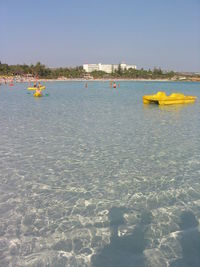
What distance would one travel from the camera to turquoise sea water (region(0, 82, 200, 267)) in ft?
12.2

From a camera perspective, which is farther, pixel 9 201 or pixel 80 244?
pixel 9 201

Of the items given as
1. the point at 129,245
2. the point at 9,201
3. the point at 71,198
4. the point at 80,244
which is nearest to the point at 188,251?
the point at 129,245

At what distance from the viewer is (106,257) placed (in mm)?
3658

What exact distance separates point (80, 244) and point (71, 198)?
1536 millimetres

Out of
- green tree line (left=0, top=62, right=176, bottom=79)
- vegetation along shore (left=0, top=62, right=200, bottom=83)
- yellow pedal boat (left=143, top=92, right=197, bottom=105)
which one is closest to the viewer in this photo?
yellow pedal boat (left=143, top=92, right=197, bottom=105)

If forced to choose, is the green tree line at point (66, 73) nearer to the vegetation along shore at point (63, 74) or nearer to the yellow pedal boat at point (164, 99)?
the vegetation along shore at point (63, 74)

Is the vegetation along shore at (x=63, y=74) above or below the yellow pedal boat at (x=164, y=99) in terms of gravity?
above

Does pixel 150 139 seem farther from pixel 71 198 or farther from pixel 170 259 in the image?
pixel 170 259

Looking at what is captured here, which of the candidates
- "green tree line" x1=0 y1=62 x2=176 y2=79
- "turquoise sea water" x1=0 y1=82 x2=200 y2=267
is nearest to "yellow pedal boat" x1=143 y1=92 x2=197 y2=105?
"turquoise sea water" x1=0 y1=82 x2=200 y2=267

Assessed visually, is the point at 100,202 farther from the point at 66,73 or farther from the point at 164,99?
the point at 66,73

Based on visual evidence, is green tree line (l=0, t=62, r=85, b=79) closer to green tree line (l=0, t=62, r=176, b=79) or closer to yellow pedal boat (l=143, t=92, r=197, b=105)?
green tree line (l=0, t=62, r=176, b=79)

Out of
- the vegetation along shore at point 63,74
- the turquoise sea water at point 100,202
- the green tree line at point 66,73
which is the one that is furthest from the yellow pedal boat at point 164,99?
the green tree line at point 66,73

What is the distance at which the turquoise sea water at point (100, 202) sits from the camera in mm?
3732

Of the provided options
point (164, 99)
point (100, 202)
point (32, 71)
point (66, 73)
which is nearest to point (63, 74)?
point (66, 73)
